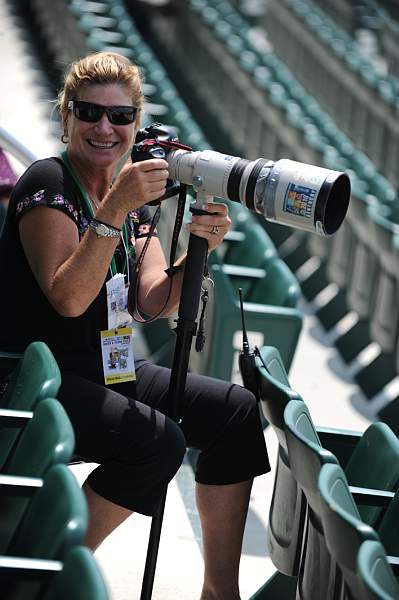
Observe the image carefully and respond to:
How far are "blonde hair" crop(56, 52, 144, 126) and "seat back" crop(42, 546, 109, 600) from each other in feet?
4.18

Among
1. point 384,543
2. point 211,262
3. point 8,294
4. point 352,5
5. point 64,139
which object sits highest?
point 64,139

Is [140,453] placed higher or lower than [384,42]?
higher

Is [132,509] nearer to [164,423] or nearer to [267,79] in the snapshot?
[164,423]

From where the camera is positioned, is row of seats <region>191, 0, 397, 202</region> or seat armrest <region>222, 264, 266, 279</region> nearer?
seat armrest <region>222, 264, 266, 279</region>

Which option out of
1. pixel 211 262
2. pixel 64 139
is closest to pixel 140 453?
pixel 64 139

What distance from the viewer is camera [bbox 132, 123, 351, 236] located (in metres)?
2.45

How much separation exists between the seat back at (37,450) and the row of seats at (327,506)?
0.46 meters

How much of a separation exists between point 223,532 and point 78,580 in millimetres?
1114

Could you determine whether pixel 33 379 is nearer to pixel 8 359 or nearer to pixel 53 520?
pixel 8 359

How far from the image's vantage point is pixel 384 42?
13.6 m

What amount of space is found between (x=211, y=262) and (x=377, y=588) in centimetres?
254

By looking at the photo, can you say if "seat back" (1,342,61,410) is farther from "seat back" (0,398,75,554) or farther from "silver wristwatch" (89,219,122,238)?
"silver wristwatch" (89,219,122,238)

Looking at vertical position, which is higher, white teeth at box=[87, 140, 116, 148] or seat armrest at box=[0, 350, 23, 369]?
white teeth at box=[87, 140, 116, 148]

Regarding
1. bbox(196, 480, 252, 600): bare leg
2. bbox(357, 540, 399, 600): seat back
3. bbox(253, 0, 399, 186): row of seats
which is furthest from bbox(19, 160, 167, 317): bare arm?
bbox(253, 0, 399, 186): row of seats
